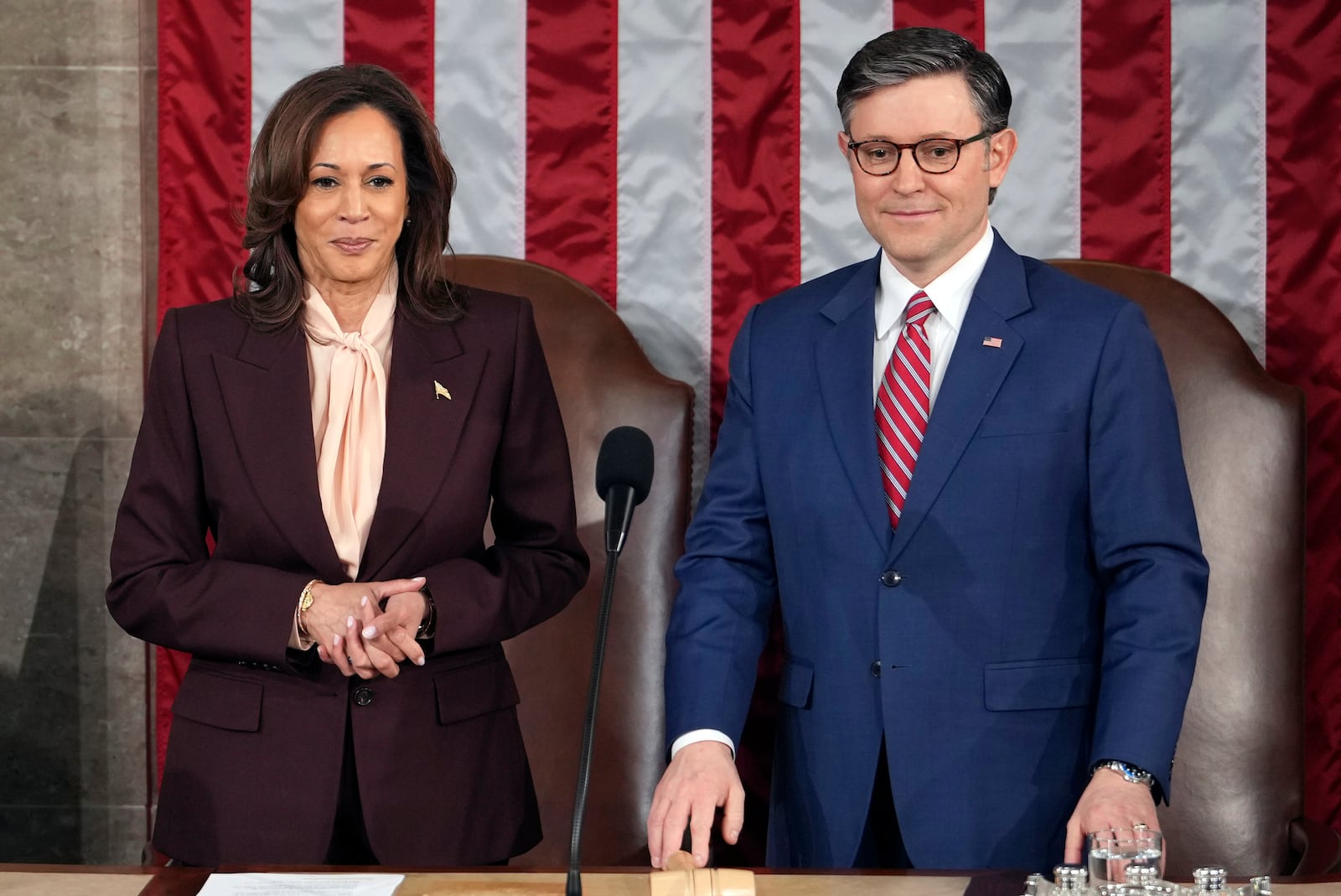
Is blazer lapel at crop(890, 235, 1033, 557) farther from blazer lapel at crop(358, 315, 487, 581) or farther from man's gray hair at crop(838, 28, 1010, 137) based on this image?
blazer lapel at crop(358, 315, 487, 581)

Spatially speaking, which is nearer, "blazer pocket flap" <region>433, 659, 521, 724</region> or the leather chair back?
"blazer pocket flap" <region>433, 659, 521, 724</region>

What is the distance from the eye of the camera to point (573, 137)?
3.08 m

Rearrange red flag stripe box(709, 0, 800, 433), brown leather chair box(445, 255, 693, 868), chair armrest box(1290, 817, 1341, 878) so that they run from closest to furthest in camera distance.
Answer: chair armrest box(1290, 817, 1341, 878)
brown leather chair box(445, 255, 693, 868)
red flag stripe box(709, 0, 800, 433)

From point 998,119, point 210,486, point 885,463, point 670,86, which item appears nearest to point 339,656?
point 210,486

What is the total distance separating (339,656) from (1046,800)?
94 cm

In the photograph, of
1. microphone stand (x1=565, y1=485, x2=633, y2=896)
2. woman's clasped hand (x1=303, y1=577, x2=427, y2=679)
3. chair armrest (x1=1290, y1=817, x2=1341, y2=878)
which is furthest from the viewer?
chair armrest (x1=1290, y1=817, x2=1341, y2=878)

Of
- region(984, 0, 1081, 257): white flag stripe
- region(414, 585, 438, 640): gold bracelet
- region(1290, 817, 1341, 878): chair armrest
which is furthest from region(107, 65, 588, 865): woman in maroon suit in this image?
region(1290, 817, 1341, 878): chair armrest

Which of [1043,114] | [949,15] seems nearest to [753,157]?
[949,15]

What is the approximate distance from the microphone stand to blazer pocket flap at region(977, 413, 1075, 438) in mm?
656

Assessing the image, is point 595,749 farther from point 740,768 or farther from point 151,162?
point 151,162

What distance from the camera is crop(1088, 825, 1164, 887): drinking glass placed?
54.4 inches

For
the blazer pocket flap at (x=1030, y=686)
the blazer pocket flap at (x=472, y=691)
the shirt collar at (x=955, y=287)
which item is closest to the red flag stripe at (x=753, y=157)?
the shirt collar at (x=955, y=287)

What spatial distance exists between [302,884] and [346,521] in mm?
590

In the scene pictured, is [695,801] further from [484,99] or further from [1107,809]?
[484,99]
